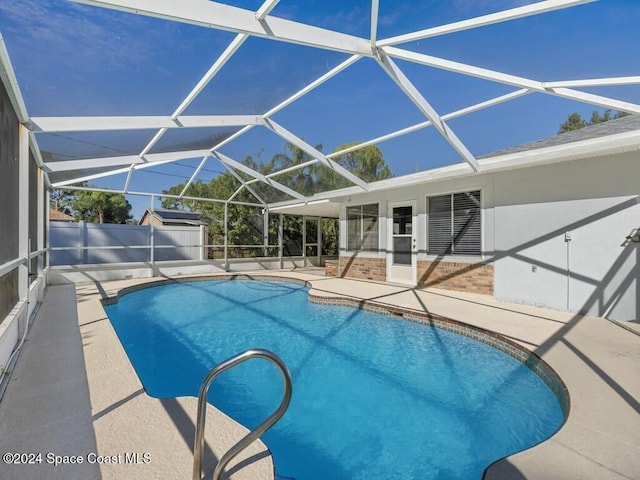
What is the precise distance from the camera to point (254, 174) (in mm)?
11148

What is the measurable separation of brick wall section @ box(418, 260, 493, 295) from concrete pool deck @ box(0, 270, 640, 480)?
265cm

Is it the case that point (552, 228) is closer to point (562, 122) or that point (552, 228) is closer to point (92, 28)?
point (562, 122)

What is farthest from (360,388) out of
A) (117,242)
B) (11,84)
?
(117,242)

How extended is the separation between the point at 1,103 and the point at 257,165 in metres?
7.33

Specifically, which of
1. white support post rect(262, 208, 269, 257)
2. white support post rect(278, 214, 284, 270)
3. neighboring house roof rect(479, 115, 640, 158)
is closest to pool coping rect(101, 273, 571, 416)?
neighboring house roof rect(479, 115, 640, 158)

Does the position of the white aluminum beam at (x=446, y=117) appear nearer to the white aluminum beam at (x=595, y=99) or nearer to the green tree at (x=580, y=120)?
the white aluminum beam at (x=595, y=99)

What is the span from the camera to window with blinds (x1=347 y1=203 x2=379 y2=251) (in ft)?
34.1

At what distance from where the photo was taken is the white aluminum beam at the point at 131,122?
5.14 m

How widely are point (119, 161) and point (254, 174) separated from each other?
4.07 m

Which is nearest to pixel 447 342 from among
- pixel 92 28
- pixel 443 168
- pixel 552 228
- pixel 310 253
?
pixel 552 228

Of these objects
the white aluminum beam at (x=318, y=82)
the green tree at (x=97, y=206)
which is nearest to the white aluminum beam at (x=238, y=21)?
the white aluminum beam at (x=318, y=82)

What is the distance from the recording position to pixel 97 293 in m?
7.96

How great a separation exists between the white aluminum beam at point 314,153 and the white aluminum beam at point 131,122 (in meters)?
0.44

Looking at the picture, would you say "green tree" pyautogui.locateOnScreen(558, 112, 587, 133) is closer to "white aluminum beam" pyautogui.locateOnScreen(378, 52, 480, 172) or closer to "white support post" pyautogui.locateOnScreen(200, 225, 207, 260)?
"white aluminum beam" pyautogui.locateOnScreen(378, 52, 480, 172)
